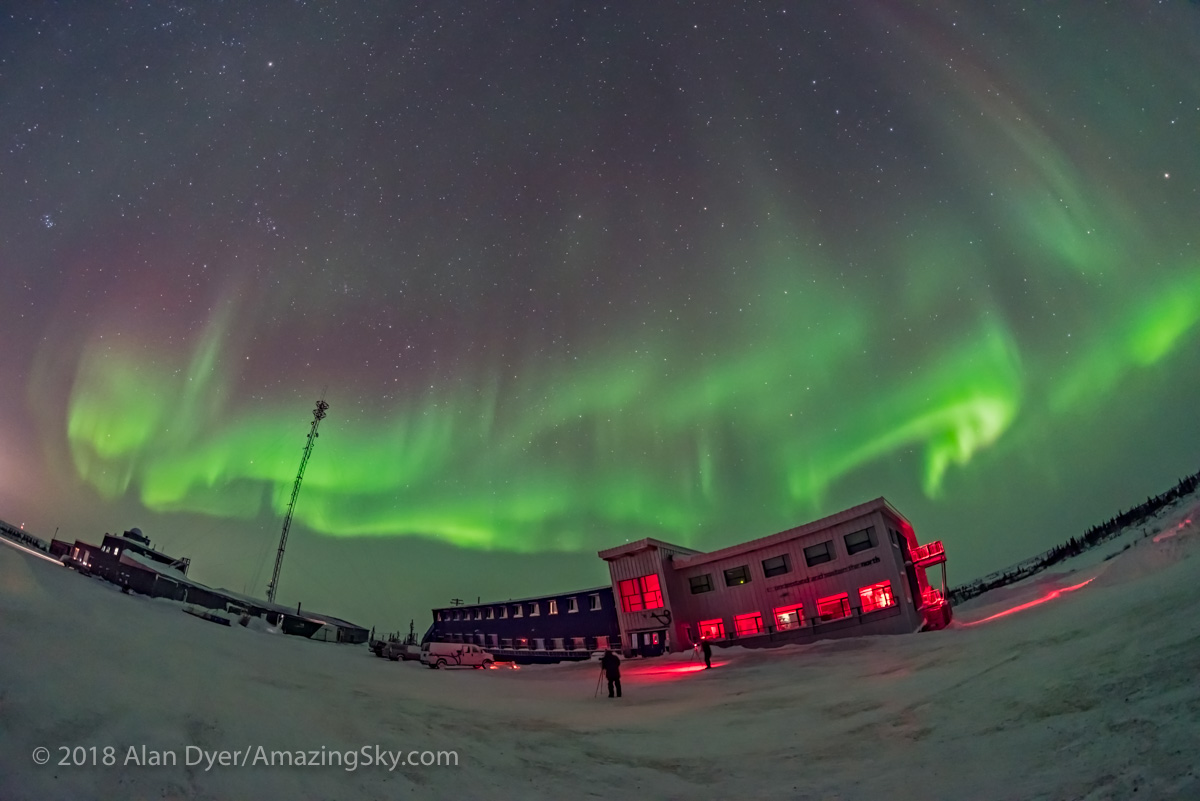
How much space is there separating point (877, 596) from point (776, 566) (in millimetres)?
7121

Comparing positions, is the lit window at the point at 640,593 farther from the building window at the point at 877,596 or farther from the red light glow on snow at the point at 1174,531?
the red light glow on snow at the point at 1174,531

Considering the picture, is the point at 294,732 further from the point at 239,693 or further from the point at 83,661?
the point at 83,661

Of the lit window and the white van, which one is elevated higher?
the lit window

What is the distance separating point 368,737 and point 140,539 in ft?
241

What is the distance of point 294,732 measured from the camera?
9.23 m

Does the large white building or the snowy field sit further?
the large white building

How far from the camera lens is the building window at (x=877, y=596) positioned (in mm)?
34844

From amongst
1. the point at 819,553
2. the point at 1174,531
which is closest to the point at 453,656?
the point at 819,553

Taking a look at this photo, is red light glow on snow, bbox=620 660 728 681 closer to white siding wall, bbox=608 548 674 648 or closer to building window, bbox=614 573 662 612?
white siding wall, bbox=608 548 674 648

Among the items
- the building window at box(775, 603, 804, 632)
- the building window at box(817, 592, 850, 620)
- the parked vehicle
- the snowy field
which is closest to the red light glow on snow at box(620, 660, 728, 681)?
the building window at box(775, 603, 804, 632)

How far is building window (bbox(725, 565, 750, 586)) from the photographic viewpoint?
41719 mm

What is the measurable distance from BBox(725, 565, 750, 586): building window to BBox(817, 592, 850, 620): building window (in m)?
5.64

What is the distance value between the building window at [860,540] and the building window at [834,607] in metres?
3.10

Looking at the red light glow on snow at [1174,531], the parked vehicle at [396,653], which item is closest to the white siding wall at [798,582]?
the red light glow on snow at [1174,531]
